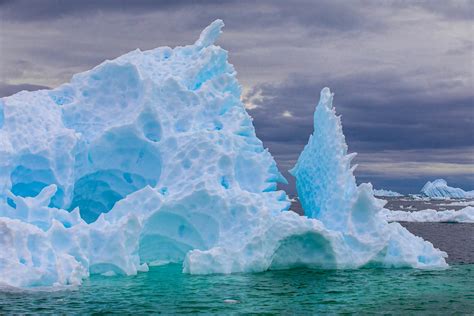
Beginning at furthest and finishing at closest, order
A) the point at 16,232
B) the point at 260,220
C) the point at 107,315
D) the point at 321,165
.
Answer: the point at 321,165, the point at 260,220, the point at 16,232, the point at 107,315

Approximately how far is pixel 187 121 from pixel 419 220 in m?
44.4

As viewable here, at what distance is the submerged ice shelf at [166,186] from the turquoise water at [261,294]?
0.81 m

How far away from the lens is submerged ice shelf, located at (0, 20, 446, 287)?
22.3 meters

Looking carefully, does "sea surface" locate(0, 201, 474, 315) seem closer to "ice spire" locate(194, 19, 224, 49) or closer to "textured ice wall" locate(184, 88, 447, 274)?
"textured ice wall" locate(184, 88, 447, 274)

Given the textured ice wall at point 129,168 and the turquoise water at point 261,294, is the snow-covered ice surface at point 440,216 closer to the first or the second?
the textured ice wall at point 129,168

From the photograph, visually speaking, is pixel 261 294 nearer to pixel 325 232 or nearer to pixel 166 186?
pixel 325 232

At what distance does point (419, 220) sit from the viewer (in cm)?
6538

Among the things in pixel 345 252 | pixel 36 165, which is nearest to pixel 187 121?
pixel 36 165

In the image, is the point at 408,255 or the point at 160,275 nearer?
the point at 160,275

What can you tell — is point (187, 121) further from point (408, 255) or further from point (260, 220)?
point (408, 255)

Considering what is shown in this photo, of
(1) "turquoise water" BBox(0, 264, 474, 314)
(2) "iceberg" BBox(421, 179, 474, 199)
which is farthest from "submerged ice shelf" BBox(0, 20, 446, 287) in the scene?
(2) "iceberg" BBox(421, 179, 474, 199)

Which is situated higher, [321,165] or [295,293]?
[321,165]

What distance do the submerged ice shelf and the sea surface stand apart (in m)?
0.81

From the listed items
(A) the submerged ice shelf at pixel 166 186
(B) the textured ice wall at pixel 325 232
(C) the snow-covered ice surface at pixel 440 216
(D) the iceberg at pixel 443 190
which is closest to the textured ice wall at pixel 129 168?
(A) the submerged ice shelf at pixel 166 186
